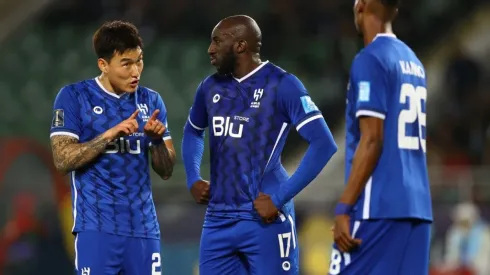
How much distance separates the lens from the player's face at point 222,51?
6.18m

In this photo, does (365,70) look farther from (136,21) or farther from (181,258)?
(136,21)

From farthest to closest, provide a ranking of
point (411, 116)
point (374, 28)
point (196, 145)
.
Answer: point (196, 145) → point (374, 28) → point (411, 116)

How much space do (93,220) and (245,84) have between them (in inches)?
48.0

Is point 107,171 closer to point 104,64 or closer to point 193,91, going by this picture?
point 104,64

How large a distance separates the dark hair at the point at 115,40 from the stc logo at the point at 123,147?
51 centimetres

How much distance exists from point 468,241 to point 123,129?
23.3ft

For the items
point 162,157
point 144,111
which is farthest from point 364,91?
point 144,111

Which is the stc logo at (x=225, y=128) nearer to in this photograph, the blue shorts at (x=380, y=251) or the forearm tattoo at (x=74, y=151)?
the forearm tattoo at (x=74, y=151)

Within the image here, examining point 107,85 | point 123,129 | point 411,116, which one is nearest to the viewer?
point 411,116

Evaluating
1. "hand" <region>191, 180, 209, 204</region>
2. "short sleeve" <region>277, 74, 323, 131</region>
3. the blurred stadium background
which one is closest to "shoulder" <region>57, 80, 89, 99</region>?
"hand" <region>191, 180, 209, 204</region>

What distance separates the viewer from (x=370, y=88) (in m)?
4.90

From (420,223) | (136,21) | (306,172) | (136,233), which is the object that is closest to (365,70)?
(420,223)

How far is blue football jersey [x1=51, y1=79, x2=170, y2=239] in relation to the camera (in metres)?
6.12

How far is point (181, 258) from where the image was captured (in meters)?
11.5
